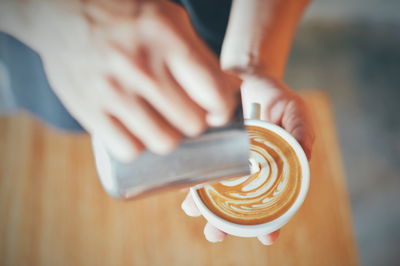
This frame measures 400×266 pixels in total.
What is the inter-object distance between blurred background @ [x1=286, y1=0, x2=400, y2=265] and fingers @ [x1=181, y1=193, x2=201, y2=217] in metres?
0.71

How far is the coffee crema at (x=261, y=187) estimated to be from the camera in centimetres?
39

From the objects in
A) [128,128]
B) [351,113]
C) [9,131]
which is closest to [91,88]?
[128,128]

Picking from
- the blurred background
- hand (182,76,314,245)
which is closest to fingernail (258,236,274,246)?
hand (182,76,314,245)

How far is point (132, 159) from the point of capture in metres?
0.31

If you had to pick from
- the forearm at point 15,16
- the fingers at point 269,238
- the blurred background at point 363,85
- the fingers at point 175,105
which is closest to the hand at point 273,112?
the fingers at point 269,238

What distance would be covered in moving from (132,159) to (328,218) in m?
0.37

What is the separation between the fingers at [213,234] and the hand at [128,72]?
156 millimetres

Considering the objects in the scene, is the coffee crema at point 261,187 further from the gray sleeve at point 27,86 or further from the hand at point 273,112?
the gray sleeve at point 27,86

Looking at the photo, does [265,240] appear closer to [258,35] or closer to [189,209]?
[189,209]

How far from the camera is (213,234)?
0.43 m

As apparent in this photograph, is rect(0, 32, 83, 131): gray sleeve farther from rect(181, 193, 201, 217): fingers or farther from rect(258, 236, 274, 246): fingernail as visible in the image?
rect(258, 236, 274, 246): fingernail

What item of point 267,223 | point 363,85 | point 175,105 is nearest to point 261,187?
point 267,223

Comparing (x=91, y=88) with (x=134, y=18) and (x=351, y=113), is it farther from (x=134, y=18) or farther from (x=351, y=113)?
(x=351, y=113)

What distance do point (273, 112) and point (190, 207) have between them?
6.6 inches
